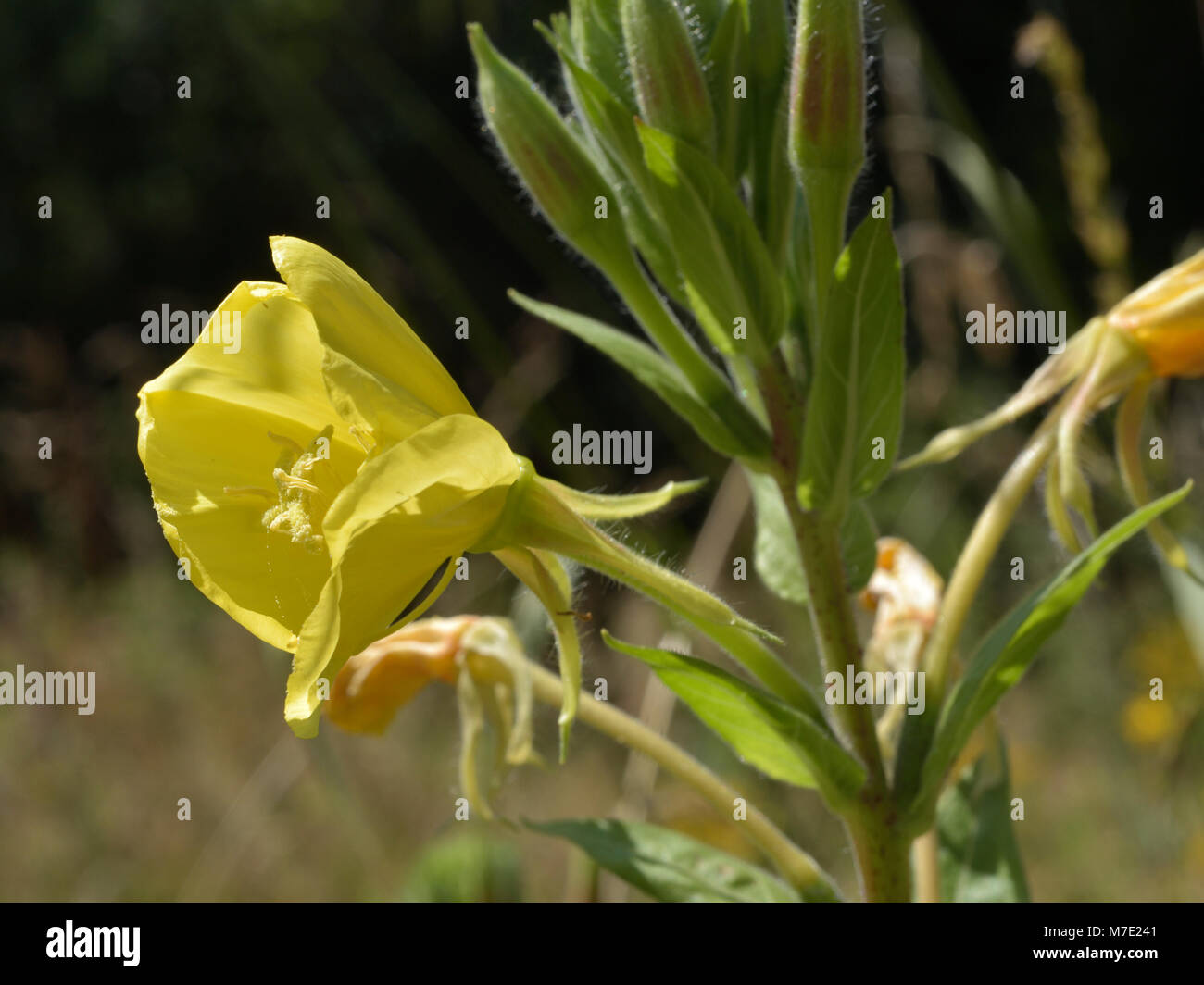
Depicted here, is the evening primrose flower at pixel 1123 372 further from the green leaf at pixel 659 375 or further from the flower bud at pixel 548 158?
the flower bud at pixel 548 158

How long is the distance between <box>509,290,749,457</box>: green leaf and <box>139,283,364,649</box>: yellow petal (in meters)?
0.28

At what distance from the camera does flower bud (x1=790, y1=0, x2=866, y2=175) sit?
89 centimetres

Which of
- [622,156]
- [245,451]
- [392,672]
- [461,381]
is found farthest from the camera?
[461,381]

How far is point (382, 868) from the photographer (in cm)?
286

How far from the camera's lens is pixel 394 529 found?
734mm

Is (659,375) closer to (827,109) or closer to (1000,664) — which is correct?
(827,109)

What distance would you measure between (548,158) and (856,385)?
35 cm

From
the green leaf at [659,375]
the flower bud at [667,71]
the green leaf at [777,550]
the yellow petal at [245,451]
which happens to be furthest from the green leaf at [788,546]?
the yellow petal at [245,451]

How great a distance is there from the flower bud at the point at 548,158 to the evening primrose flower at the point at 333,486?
0.27 m

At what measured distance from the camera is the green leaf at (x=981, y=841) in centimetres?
112

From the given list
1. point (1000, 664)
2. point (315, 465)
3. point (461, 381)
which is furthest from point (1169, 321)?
point (461, 381)
